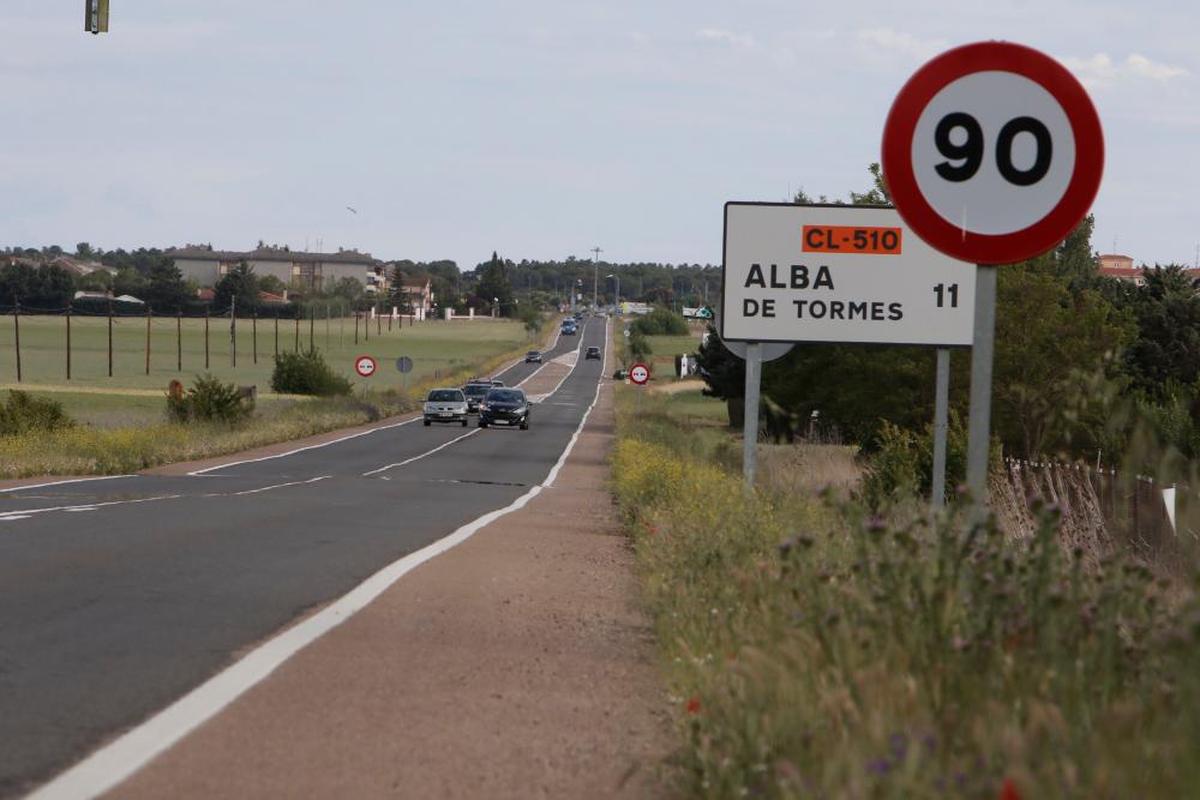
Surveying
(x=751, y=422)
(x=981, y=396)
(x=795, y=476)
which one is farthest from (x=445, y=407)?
(x=981, y=396)

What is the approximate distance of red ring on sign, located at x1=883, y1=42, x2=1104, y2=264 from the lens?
5.59m

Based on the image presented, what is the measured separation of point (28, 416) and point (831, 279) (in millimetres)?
27859

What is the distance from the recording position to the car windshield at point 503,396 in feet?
221

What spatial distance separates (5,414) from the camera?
39.8 m

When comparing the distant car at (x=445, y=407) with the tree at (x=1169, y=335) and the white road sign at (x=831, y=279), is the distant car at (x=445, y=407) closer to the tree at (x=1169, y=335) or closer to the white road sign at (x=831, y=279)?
the tree at (x=1169, y=335)

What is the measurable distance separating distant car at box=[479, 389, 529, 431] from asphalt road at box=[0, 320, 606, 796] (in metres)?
39.2

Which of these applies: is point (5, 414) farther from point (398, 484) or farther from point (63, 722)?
point (63, 722)

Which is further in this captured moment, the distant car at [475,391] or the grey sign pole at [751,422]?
the distant car at [475,391]

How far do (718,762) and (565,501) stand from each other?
20.7 meters

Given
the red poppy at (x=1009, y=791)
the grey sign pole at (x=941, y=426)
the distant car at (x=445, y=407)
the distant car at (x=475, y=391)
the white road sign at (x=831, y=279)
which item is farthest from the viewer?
the distant car at (x=475, y=391)

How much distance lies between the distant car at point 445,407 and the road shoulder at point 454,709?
57233mm

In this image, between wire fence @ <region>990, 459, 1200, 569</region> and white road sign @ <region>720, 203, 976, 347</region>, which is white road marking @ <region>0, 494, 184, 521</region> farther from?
wire fence @ <region>990, 459, 1200, 569</region>

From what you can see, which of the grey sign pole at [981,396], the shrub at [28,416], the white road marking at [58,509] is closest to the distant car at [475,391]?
the shrub at [28,416]

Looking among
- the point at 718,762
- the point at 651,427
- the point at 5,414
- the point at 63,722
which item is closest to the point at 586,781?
the point at 718,762
